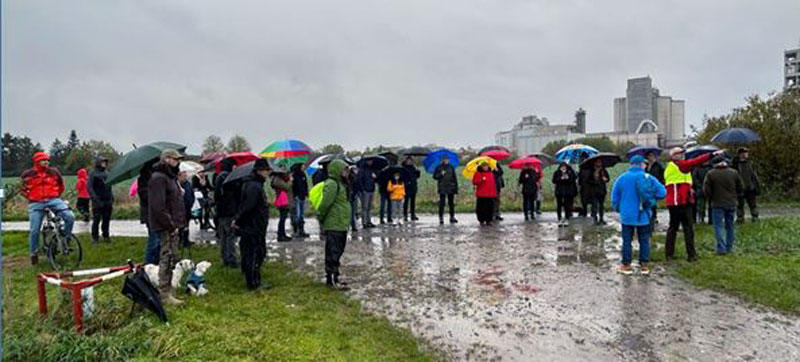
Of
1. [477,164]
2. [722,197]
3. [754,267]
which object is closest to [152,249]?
[477,164]

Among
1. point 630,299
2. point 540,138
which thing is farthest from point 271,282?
point 540,138

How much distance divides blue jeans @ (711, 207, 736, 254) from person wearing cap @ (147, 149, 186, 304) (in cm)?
920

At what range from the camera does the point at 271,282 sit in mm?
8305

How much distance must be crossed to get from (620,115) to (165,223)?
145 meters

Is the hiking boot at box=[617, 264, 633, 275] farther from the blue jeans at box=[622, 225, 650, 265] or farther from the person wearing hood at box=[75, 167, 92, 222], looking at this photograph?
the person wearing hood at box=[75, 167, 92, 222]

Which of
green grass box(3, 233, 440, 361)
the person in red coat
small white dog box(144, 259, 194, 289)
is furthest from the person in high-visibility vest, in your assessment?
small white dog box(144, 259, 194, 289)

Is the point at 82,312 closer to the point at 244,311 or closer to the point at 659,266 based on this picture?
the point at 244,311

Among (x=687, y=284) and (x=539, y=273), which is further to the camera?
(x=539, y=273)

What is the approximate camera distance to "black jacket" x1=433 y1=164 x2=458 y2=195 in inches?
600

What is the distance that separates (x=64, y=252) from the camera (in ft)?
31.3

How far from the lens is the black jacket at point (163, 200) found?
691cm

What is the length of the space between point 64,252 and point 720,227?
39.3 feet

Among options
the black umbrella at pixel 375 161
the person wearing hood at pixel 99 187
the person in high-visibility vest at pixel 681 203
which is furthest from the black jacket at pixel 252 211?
the person in high-visibility vest at pixel 681 203

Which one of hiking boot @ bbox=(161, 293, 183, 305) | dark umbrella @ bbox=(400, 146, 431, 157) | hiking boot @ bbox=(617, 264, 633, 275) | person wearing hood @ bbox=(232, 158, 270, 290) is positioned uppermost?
dark umbrella @ bbox=(400, 146, 431, 157)
